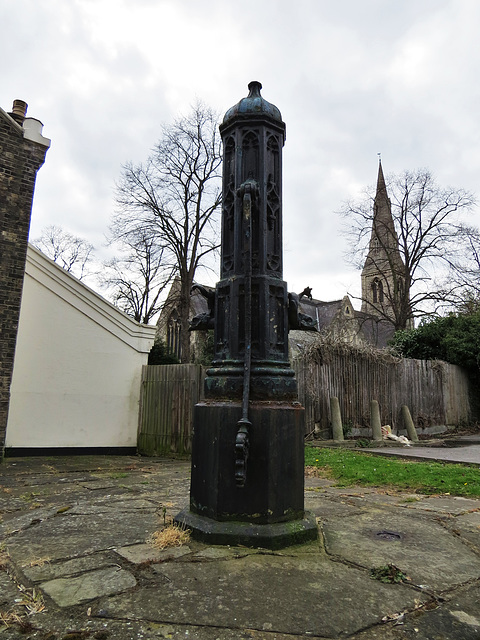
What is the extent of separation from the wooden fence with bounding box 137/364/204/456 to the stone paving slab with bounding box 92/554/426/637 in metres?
6.20

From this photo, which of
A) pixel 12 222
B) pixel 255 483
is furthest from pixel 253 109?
pixel 12 222

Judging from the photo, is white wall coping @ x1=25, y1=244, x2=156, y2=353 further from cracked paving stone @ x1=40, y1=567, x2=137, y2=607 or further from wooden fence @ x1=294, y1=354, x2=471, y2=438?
cracked paving stone @ x1=40, y1=567, x2=137, y2=607

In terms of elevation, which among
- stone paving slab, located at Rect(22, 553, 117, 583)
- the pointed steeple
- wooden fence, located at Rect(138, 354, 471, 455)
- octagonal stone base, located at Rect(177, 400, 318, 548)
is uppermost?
the pointed steeple

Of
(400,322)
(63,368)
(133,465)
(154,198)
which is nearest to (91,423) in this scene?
(63,368)

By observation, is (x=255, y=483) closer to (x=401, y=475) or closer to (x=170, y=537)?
(x=170, y=537)

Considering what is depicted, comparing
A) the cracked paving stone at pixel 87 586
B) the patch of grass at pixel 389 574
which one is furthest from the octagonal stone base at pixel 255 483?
the cracked paving stone at pixel 87 586

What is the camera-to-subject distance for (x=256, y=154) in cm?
333

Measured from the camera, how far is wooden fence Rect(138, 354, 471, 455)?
28.6 ft

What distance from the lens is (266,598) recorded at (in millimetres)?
1927

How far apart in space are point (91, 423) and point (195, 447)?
22.4 ft

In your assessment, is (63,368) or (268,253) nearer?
(268,253)

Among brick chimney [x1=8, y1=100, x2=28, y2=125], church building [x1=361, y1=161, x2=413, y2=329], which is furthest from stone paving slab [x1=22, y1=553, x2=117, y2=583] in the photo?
church building [x1=361, y1=161, x2=413, y2=329]

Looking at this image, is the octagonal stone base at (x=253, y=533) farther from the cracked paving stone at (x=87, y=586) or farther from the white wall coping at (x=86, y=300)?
the white wall coping at (x=86, y=300)

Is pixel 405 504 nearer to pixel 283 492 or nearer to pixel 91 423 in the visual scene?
pixel 283 492
